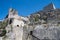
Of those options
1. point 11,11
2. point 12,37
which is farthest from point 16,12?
point 12,37

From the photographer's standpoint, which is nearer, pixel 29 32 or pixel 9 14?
pixel 29 32

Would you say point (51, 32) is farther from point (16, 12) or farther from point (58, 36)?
point (16, 12)

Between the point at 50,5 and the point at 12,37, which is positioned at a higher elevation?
the point at 50,5

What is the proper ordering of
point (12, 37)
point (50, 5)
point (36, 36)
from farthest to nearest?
point (50, 5) → point (12, 37) → point (36, 36)

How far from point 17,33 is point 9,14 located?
2830 centimetres

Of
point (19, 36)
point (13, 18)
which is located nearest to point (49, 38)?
Answer: point (19, 36)

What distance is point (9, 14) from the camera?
41.2m

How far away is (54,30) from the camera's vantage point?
35.0ft

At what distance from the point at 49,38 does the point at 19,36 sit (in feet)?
9.84

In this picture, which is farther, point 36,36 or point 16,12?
point 16,12

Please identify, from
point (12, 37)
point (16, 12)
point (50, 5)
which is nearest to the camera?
point (12, 37)

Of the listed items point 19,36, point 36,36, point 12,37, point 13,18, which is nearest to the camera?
point 36,36

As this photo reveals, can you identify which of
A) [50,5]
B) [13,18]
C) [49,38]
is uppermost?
[50,5]

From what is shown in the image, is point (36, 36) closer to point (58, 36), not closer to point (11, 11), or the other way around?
point (58, 36)
